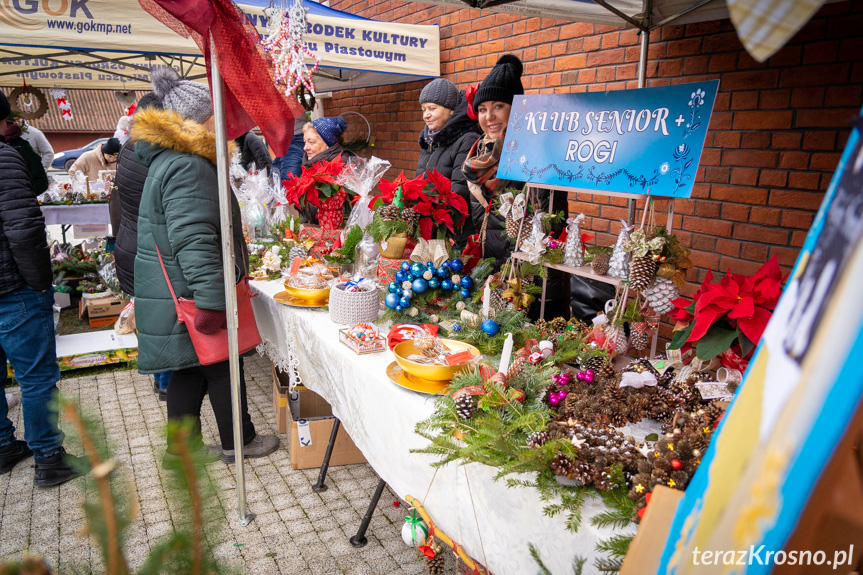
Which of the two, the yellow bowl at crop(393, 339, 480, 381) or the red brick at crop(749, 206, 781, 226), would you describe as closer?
the yellow bowl at crop(393, 339, 480, 381)

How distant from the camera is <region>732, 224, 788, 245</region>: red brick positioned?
2.98 m

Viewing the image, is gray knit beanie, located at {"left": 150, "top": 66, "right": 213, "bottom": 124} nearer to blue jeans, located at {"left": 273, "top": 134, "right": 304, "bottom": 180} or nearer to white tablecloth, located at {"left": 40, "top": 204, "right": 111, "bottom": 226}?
blue jeans, located at {"left": 273, "top": 134, "right": 304, "bottom": 180}

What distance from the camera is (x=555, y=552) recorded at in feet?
4.18

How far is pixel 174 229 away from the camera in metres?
2.46

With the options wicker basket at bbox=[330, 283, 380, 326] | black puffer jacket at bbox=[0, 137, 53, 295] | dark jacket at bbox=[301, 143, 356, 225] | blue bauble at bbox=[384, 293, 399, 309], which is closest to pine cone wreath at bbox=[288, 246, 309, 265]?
Result: dark jacket at bbox=[301, 143, 356, 225]

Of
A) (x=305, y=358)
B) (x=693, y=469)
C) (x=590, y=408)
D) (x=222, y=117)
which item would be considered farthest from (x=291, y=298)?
(x=693, y=469)

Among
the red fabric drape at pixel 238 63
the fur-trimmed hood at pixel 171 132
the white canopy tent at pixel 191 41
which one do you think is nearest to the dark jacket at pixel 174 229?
the fur-trimmed hood at pixel 171 132

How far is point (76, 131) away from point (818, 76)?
34691 millimetres

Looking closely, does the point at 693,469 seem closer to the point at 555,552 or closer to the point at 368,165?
the point at 555,552

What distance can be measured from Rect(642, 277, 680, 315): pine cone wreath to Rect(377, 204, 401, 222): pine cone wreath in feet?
4.05

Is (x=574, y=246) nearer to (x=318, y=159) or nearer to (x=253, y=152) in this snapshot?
(x=318, y=159)

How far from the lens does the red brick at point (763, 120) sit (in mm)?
2889

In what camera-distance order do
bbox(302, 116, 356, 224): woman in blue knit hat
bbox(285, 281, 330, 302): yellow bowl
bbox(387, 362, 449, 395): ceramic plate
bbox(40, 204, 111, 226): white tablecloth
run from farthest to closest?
bbox(40, 204, 111, 226): white tablecloth → bbox(302, 116, 356, 224): woman in blue knit hat → bbox(285, 281, 330, 302): yellow bowl → bbox(387, 362, 449, 395): ceramic plate

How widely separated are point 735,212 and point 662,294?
1831 mm
